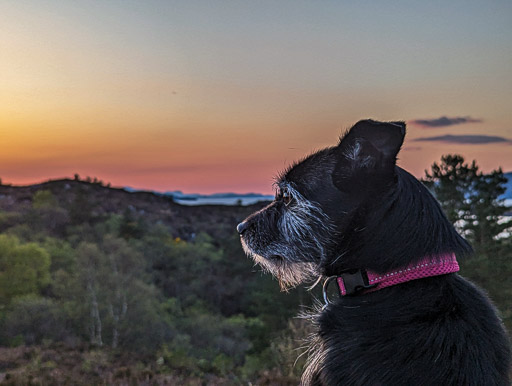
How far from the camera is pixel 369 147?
111 inches

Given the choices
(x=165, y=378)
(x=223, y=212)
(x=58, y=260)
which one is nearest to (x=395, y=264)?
(x=165, y=378)

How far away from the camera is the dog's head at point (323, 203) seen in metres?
2.81

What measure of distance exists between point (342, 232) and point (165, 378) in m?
7.92

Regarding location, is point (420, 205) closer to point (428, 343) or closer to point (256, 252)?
point (428, 343)

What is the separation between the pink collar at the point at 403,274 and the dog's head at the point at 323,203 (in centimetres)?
22

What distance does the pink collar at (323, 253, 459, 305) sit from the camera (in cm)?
263

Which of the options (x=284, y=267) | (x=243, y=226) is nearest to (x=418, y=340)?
(x=284, y=267)

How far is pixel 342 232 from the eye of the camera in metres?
3.00

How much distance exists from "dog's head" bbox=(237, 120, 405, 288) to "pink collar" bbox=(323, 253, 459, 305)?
22cm

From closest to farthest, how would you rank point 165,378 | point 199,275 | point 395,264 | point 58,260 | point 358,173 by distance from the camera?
point 395,264 < point 358,173 < point 165,378 < point 58,260 < point 199,275

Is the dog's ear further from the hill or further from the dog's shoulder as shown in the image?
the hill

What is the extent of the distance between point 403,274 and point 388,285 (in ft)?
0.35

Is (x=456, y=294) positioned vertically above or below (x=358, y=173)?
below

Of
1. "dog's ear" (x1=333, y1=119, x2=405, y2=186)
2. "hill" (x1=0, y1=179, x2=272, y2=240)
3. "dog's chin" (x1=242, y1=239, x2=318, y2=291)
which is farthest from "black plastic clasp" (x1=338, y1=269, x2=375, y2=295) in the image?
"hill" (x1=0, y1=179, x2=272, y2=240)
